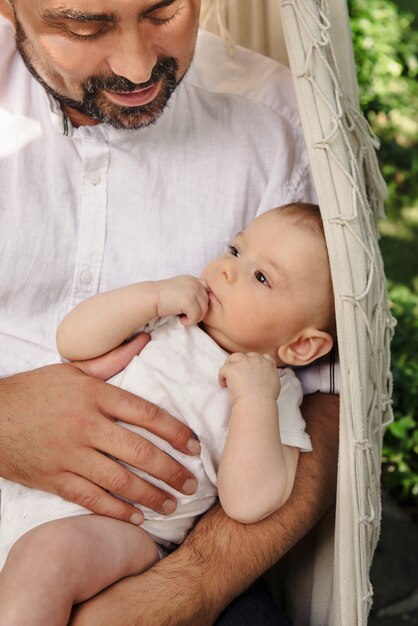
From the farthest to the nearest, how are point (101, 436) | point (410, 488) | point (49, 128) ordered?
point (410, 488), point (49, 128), point (101, 436)

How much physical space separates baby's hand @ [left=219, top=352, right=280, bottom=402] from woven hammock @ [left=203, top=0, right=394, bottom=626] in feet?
0.57

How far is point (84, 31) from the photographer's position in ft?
6.16

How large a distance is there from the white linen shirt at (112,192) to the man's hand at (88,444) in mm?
227

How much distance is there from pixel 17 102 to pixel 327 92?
0.81 m

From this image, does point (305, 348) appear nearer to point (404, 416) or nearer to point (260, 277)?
point (260, 277)

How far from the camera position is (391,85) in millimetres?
5059

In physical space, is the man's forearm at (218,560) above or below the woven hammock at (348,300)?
below

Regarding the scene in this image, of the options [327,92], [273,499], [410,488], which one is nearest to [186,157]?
[327,92]

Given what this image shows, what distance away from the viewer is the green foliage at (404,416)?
304 cm

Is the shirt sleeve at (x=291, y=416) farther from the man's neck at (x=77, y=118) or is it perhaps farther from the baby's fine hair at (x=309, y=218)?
the man's neck at (x=77, y=118)

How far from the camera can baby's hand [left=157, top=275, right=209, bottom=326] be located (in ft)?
6.20

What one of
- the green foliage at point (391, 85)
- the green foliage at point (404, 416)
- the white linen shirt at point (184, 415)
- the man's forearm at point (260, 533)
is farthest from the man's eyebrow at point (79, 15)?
the green foliage at point (391, 85)

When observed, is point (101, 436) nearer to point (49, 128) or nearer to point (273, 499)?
point (273, 499)

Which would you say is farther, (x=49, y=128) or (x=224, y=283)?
(x=49, y=128)
